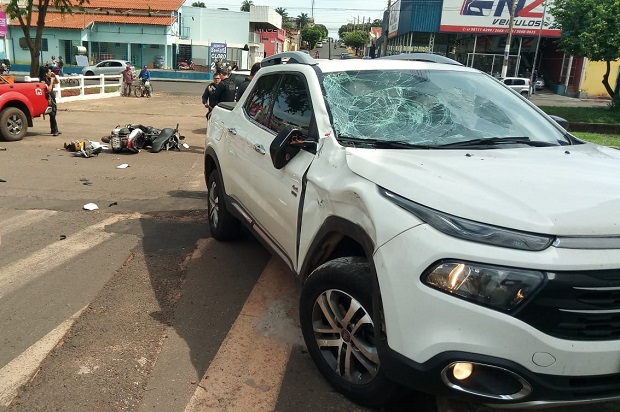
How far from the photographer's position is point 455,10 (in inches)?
1662

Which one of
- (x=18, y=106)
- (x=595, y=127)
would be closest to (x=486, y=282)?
(x=18, y=106)

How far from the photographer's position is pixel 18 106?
41.1 feet

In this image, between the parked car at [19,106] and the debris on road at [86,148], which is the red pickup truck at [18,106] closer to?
the parked car at [19,106]

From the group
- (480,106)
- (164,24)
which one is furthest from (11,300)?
(164,24)

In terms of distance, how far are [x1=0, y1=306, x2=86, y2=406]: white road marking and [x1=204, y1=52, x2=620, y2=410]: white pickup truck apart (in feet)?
5.27

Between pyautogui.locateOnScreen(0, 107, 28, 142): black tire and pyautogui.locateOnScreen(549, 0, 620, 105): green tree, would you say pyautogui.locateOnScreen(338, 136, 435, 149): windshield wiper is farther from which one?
pyautogui.locateOnScreen(549, 0, 620, 105): green tree

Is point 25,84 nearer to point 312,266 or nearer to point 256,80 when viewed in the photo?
point 256,80

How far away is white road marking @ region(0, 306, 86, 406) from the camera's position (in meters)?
2.97

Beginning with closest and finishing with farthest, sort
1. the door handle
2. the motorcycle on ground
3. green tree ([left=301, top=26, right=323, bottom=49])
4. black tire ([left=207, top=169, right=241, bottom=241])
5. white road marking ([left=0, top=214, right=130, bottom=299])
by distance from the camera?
the door handle → white road marking ([left=0, top=214, right=130, bottom=299]) → black tire ([left=207, top=169, right=241, bottom=241]) → the motorcycle on ground → green tree ([left=301, top=26, right=323, bottom=49])

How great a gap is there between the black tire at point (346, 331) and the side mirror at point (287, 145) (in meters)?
0.84

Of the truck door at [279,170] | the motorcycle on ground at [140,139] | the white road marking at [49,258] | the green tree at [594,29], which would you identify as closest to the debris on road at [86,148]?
the motorcycle on ground at [140,139]

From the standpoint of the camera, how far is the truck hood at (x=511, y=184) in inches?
83.7

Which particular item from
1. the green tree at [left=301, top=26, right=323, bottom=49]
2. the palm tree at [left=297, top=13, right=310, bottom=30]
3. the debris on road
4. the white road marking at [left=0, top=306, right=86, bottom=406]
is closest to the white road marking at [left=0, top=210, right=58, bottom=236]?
the white road marking at [left=0, top=306, right=86, bottom=406]

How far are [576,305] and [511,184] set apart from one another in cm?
61
